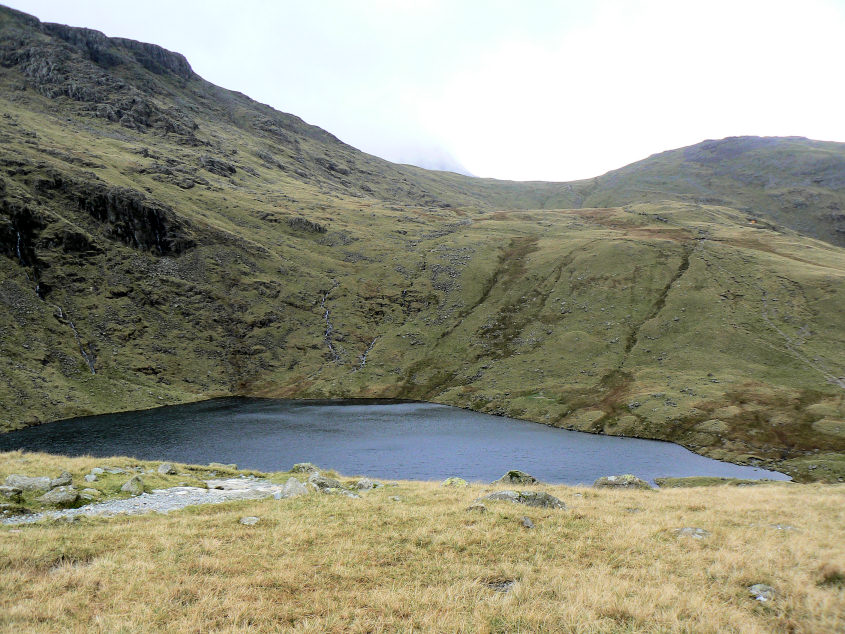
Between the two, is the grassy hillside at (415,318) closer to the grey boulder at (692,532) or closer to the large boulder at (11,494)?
the grey boulder at (692,532)

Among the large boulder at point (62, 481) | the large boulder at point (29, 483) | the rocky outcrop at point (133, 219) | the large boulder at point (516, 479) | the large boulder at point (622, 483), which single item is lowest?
the large boulder at point (622, 483)

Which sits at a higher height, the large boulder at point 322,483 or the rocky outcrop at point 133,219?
the rocky outcrop at point 133,219

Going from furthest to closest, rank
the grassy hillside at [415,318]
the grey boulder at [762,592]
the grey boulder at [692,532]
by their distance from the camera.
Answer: the grassy hillside at [415,318] → the grey boulder at [692,532] → the grey boulder at [762,592]

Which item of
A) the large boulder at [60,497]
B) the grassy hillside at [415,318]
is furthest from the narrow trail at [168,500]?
the grassy hillside at [415,318]

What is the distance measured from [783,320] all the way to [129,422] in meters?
153

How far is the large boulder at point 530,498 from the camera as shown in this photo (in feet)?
69.9

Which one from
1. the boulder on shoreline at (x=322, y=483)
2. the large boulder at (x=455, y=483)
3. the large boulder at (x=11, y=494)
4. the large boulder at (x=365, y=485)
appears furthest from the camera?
the large boulder at (x=455, y=483)

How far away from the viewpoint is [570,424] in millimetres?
94812

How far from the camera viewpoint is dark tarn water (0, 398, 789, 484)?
2699 inches

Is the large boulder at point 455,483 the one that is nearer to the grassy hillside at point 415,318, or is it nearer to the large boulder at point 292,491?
the large boulder at point 292,491

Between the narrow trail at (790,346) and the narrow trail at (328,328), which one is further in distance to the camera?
the narrow trail at (328,328)

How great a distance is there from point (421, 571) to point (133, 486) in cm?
1842

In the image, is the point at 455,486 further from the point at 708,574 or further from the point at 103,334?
the point at 103,334

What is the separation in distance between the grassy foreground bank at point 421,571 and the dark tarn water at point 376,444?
46.5m
